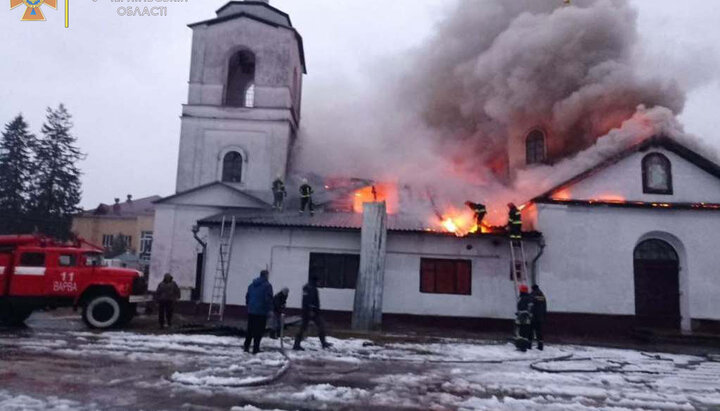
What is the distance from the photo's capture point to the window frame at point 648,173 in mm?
17844

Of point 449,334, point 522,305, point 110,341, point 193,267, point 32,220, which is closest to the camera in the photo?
point 110,341

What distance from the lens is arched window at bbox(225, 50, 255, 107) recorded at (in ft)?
96.9

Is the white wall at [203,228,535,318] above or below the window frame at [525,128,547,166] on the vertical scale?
below

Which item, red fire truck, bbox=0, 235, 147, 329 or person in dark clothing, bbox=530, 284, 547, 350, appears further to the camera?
red fire truck, bbox=0, 235, 147, 329

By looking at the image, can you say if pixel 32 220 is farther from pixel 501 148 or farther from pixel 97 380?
pixel 97 380

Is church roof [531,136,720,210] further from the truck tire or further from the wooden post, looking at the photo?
the truck tire

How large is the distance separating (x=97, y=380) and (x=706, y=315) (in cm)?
1827

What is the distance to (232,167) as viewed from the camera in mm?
26797

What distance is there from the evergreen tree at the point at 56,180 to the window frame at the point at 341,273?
33234 mm

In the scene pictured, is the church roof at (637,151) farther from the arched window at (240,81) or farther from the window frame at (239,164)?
the arched window at (240,81)

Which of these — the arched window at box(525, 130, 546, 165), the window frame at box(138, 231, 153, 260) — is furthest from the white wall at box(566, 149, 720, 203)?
the window frame at box(138, 231, 153, 260)

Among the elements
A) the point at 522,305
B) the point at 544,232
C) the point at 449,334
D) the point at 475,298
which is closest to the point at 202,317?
the point at 449,334

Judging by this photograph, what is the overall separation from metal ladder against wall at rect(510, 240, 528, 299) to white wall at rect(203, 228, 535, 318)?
31 centimetres

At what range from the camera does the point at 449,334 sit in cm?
1641
